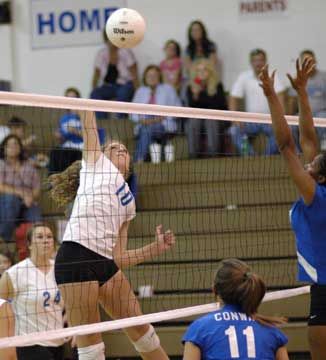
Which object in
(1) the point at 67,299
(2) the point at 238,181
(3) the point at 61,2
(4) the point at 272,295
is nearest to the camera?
(1) the point at 67,299

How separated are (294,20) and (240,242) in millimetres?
3959

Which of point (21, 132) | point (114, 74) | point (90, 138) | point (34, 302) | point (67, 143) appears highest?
point (114, 74)

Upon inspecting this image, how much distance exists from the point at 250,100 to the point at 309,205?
6.50 meters

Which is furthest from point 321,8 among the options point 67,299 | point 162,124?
point 67,299

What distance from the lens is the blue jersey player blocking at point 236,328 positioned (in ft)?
14.9

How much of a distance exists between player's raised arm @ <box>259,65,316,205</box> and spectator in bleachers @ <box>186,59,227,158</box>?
19.9 ft

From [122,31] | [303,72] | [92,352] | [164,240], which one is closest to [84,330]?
[92,352]

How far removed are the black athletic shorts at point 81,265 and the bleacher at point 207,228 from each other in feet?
11.1

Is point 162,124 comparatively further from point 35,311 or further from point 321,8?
point 35,311

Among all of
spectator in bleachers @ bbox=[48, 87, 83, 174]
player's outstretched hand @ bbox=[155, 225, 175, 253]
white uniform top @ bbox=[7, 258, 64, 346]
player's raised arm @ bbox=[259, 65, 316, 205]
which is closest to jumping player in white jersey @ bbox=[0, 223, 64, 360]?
white uniform top @ bbox=[7, 258, 64, 346]

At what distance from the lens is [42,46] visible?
14.0 meters

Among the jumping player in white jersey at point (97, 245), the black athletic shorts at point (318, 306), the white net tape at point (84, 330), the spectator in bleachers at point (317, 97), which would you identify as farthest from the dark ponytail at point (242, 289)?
the spectator in bleachers at point (317, 97)

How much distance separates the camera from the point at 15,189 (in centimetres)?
1100

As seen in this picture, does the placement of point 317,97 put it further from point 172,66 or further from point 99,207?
point 99,207
